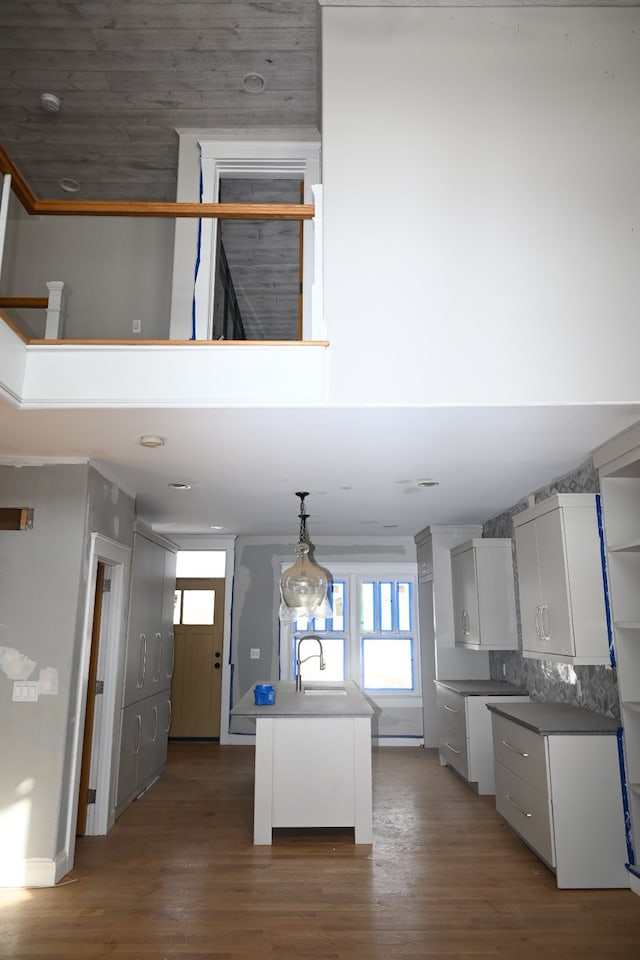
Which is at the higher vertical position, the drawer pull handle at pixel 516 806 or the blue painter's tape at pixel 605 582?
the blue painter's tape at pixel 605 582

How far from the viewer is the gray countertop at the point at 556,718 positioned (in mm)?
3791

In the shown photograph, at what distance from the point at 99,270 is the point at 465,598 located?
4423 millimetres

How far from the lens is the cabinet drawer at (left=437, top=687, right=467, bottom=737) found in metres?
5.91

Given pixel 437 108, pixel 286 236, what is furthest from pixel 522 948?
pixel 286 236

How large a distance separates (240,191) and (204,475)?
227cm

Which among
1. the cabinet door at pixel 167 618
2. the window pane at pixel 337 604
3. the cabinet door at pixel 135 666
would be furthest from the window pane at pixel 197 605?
the cabinet door at pixel 135 666

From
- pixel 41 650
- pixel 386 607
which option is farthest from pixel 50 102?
pixel 386 607

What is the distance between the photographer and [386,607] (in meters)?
8.38

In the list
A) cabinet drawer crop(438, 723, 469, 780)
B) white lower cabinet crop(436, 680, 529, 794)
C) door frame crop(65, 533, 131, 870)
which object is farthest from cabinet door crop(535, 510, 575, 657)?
door frame crop(65, 533, 131, 870)

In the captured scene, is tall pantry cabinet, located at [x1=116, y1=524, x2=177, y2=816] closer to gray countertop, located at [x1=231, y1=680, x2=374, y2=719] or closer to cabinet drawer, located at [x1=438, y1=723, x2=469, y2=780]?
gray countertop, located at [x1=231, y1=680, x2=374, y2=719]

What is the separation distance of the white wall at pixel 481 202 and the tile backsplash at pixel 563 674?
139 cm

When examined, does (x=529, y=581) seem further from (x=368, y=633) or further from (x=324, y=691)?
(x=368, y=633)

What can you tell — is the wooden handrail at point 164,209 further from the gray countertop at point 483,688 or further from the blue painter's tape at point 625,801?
the gray countertop at point 483,688

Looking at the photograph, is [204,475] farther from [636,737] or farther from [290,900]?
[636,737]
